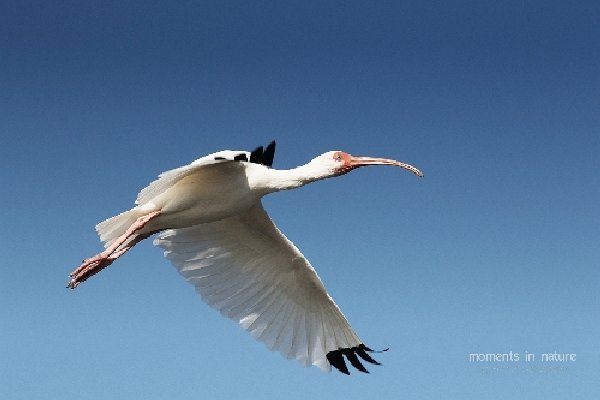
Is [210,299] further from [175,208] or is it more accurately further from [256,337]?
[175,208]

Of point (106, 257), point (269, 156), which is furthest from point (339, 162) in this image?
point (106, 257)

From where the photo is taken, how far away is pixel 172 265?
16172mm

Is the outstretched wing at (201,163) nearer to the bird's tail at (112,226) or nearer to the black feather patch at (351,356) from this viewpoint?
the bird's tail at (112,226)

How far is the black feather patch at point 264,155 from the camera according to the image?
13.8 metres

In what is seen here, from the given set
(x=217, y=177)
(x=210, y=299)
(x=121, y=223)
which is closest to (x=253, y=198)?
(x=217, y=177)

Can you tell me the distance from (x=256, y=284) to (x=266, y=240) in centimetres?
102

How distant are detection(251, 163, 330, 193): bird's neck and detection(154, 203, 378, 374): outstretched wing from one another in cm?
274

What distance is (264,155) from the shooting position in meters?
13.9

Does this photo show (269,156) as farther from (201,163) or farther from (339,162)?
(201,163)

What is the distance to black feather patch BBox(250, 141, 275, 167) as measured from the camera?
13.8 meters

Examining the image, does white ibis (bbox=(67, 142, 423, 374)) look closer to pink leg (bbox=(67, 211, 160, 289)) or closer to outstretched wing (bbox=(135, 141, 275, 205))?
pink leg (bbox=(67, 211, 160, 289))

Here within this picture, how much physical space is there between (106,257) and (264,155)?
9.50 feet

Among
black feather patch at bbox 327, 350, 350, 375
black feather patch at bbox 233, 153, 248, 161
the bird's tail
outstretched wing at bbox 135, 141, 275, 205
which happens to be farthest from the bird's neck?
black feather patch at bbox 327, 350, 350, 375

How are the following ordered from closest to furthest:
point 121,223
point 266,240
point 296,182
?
point 296,182
point 121,223
point 266,240
